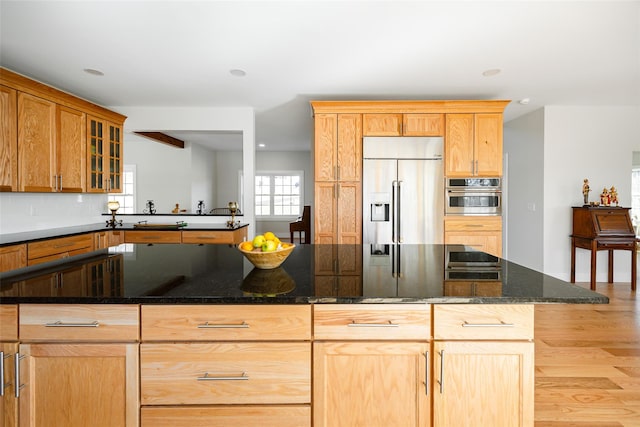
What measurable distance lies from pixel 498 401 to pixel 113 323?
1357 millimetres

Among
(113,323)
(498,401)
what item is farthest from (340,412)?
(113,323)

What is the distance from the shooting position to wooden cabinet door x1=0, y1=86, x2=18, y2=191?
2955mm

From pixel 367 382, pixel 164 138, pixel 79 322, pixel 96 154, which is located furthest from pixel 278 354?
pixel 164 138

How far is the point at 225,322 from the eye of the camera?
46.1 inches

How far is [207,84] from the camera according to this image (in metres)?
3.72

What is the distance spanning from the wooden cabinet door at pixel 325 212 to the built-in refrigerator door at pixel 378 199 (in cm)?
36

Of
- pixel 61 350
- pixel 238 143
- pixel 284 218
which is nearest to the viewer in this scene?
pixel 61 350

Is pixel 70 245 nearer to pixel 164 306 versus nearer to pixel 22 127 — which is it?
pixel 22 127

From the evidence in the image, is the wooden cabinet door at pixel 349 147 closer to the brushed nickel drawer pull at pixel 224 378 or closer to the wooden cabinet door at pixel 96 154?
the wooden cabinet door at pixel 96 154

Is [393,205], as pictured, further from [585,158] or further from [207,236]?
[585,158]

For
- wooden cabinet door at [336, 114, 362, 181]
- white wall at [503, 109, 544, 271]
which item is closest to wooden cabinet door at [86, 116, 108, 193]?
wooden cabinet door at [336, 114, 362, 181]

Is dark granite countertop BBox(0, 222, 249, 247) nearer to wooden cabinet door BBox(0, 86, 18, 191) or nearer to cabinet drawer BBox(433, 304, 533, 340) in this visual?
wooden cabinet door BBox(0, 86, 18, 191)

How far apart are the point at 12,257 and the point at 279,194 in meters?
6.74

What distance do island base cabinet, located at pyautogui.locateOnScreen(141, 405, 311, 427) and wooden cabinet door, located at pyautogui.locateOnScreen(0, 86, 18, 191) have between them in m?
3.00
